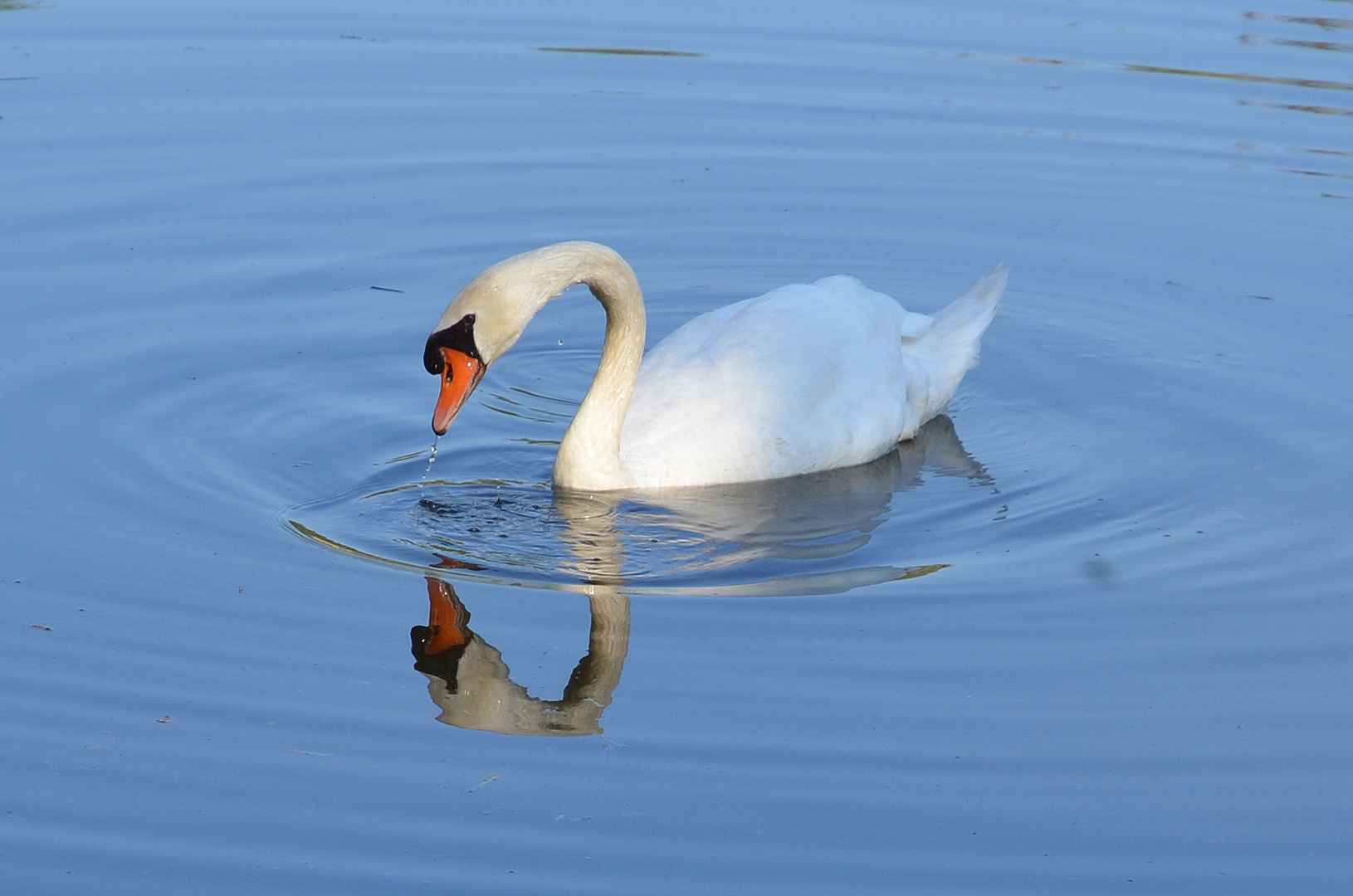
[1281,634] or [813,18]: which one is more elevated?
[813,18]

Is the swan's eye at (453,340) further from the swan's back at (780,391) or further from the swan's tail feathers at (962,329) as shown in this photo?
the swan's tail feathers at (962,329)

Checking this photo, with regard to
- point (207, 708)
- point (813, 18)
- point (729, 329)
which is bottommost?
point (207, 708)

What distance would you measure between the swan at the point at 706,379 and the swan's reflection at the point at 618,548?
0.12 metres

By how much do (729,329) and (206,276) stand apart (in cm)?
346

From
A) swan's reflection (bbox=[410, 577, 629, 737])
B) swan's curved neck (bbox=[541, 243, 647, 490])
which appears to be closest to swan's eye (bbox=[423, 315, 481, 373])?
Result: swan's curved neck (bbox=[541, 243, 647, 490])

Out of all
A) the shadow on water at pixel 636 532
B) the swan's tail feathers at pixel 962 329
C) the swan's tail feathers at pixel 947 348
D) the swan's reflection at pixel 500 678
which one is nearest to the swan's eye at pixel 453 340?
the shadow on water at pixel 636 532

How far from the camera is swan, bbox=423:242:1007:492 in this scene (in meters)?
7.49

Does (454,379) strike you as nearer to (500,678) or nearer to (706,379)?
(706,379)

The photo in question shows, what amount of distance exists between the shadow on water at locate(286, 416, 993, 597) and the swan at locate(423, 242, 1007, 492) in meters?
0.15

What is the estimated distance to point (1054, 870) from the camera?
5168 millimetres

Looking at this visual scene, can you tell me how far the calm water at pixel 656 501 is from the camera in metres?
5.39

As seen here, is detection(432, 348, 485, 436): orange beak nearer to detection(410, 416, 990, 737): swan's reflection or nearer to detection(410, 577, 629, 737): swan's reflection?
detection(410, 416, 990, 737): swan's reflection

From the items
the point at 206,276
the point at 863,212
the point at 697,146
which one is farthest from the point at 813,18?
the point at 206,276

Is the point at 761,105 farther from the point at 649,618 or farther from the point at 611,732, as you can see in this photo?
the point at 611,732
